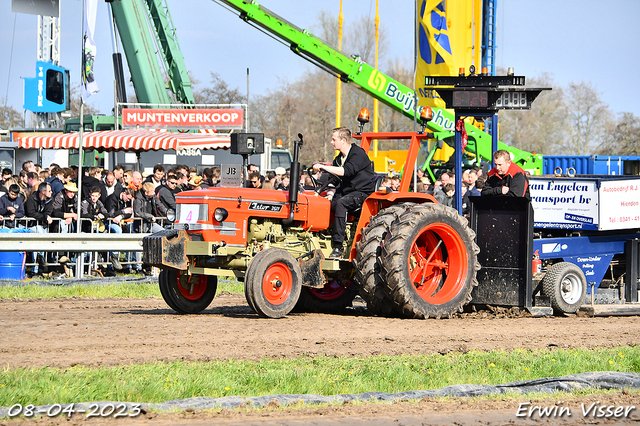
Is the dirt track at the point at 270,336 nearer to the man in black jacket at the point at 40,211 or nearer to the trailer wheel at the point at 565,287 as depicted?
the trailer wheel at the point at 565,287

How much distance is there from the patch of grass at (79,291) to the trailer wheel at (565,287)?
5659 mm

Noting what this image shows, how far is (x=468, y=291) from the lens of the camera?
939 cm

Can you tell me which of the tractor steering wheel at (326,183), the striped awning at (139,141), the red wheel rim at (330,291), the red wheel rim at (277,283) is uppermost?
the striped awning at (139,141)

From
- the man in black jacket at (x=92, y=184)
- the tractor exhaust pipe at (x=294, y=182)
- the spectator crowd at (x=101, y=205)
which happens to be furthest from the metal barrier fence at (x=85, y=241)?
the tractor exhaust pipe at (x=294, y=182)

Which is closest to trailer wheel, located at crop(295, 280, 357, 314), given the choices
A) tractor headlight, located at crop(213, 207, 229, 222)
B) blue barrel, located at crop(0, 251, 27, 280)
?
tractor headlight, located at crop(213, 207, 229, 222)

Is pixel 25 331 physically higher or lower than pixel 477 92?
lower

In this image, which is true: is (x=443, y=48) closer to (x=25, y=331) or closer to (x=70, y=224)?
(x=70, y=224)

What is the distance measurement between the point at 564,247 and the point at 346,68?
44.2 feet

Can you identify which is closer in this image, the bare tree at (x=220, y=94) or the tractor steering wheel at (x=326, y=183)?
the tractor steering wheel at (x=326, y=183)

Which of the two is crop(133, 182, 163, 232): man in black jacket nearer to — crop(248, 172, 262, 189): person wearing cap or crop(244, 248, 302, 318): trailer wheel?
crop(248, 172, 262, 189): person wearing cap

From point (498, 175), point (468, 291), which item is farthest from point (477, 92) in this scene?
point (468, 291)

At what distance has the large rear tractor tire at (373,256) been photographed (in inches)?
348

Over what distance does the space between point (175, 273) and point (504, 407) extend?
201 inches

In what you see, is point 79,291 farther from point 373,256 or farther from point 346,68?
point 346,68
